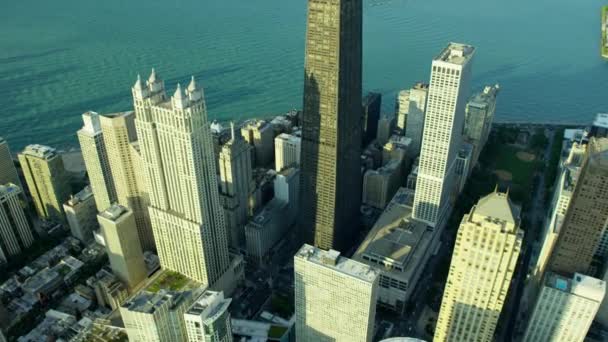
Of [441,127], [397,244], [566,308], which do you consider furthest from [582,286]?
[441,127]

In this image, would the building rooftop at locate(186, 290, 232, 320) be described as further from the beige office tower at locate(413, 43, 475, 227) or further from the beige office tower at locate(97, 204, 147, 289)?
the beige office tower at locate(413, 43, 475, 227)

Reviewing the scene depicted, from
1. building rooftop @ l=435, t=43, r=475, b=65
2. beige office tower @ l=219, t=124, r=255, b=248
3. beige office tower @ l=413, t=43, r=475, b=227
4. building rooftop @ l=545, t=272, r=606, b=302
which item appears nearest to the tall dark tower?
beige office tower @ l=413, t=43, r=475, b=227

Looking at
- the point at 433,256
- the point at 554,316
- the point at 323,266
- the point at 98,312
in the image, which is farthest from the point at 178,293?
the point at 433,256

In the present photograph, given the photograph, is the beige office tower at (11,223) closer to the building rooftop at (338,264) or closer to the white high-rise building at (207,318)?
the white high-rise building at (207,318)

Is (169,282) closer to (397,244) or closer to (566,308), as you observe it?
(397,244)

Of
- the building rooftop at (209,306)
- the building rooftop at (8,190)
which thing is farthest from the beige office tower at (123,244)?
the building rooftop at (209,306)
